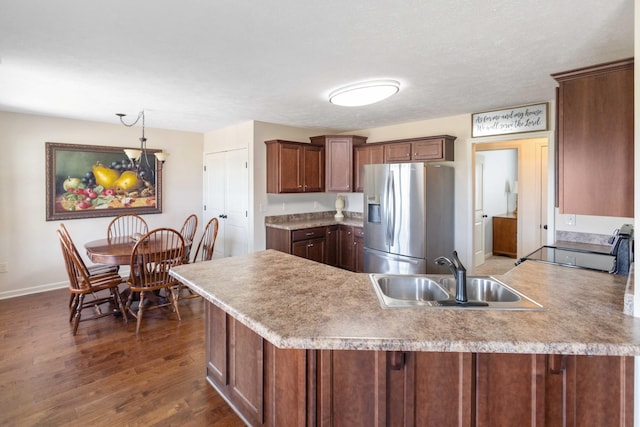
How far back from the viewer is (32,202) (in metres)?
4.23

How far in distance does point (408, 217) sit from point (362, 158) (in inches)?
54.1

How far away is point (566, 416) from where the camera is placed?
129cm

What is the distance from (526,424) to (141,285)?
3.27m

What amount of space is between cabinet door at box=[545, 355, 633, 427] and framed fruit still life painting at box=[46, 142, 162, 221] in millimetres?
5332

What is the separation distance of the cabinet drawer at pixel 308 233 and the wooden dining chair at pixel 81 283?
2.12 m

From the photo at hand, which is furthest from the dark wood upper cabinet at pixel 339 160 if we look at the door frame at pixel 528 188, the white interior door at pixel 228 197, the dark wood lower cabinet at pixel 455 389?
the dark wood lower cabinet at pixel 455 389

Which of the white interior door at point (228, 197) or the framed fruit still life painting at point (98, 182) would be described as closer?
the framed fruit still life painting at point (98, 182)

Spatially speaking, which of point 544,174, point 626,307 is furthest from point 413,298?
point 544,174

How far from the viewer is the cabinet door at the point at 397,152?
4.38 metres

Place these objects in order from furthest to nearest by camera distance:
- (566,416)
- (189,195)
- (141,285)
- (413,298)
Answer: (189,195) < (141,285) < (413,298) < (566,416)

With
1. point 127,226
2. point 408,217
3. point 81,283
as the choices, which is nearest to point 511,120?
point 408,217

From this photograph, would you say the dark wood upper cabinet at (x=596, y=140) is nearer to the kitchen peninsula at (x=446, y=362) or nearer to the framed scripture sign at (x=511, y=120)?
the kitchen peninsula at (x=446, y=362)

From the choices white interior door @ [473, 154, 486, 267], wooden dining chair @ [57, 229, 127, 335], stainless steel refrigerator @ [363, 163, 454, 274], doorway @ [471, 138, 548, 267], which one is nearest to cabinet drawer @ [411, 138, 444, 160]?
stainless steel refrigerator @ [363, 163, 454, 274]

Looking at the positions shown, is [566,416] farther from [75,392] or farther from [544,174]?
[544,174]
